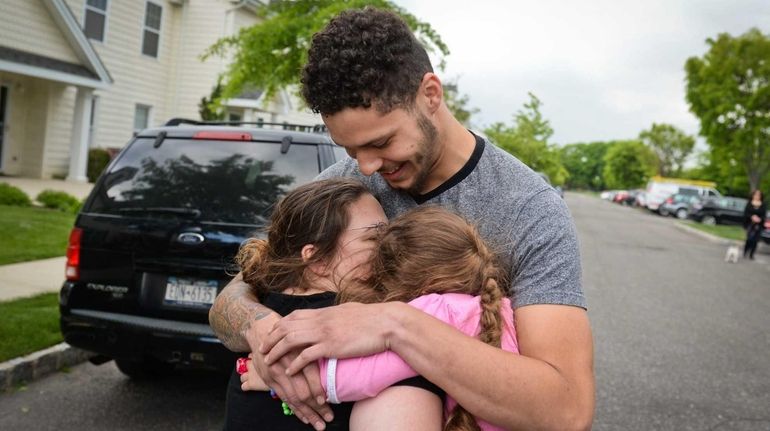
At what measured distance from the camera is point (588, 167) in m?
162

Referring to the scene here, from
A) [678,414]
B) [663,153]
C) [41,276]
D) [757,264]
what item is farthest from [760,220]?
[663,153]

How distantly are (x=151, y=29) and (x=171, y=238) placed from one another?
68.8ft

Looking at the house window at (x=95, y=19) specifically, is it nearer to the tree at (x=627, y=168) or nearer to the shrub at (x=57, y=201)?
the shrub at (x=57, y=201)

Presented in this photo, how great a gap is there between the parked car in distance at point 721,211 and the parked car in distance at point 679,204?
5.46 meters

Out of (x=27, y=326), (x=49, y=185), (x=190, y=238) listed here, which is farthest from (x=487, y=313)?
(x=49, y=185)

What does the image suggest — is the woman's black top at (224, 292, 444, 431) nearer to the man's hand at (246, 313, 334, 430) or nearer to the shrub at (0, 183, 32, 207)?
the man's hand at (246, 313, 334, 430)

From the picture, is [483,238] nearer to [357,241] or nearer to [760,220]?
[357,241]

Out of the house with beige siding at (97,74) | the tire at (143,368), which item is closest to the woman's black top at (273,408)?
the tire at (143,368)

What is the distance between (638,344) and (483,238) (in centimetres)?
637

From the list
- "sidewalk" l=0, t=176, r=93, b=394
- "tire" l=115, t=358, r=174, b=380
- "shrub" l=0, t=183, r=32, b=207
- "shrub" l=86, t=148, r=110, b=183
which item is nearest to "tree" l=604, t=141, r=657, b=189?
"shrub" l=86, t=148, r=110, b=183

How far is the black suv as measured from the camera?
4234mm

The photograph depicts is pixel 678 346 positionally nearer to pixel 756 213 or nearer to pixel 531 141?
→ pixel 756 213

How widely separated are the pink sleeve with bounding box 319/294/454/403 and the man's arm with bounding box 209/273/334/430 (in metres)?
0.04

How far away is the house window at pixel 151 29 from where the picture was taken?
75.0ft
